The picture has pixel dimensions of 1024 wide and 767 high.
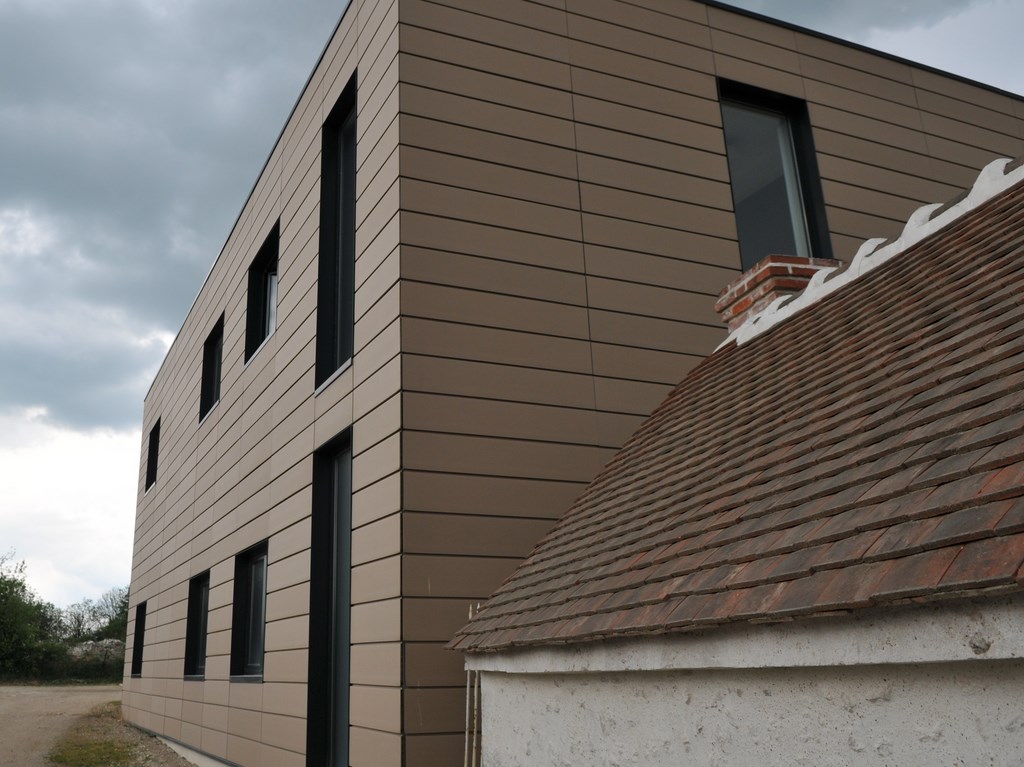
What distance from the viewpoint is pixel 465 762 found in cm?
536

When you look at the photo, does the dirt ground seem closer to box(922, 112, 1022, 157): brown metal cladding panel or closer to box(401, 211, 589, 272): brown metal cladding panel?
box(401, 211, 589, 272): brown metal cladding panel

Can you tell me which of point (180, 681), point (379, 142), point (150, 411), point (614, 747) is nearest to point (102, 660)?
point (150, 411)

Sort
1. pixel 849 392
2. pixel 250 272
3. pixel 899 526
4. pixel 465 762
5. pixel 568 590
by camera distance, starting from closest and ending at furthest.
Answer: pixel 899 526 < pixel 849 392 < pixel 568 590 < pixel 465 762 < pixel 250 272

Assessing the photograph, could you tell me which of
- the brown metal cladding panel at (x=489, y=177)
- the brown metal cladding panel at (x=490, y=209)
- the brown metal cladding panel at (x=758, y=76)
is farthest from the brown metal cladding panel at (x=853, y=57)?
the brown metal cladding panel at (x=490, y=209)

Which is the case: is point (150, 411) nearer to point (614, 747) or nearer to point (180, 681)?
point (180, 681)

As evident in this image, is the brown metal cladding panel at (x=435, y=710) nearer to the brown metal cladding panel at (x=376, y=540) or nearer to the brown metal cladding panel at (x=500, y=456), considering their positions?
the brown metal cladding panel at (x=376, y=540)

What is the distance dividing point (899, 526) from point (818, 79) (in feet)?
27.8

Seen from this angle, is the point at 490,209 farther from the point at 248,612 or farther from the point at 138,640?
Result: the point at 138,640

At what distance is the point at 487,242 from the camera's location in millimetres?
7223

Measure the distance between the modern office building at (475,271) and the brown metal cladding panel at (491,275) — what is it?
0.02 metres

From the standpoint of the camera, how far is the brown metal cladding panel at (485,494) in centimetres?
627

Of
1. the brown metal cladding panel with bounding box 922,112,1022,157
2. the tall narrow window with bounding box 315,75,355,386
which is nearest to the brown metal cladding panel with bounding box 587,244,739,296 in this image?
the tall narrow window with bounding box 315,75,355,386

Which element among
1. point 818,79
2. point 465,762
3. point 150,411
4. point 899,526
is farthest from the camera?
point 150,411

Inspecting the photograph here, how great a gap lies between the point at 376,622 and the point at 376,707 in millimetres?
584
